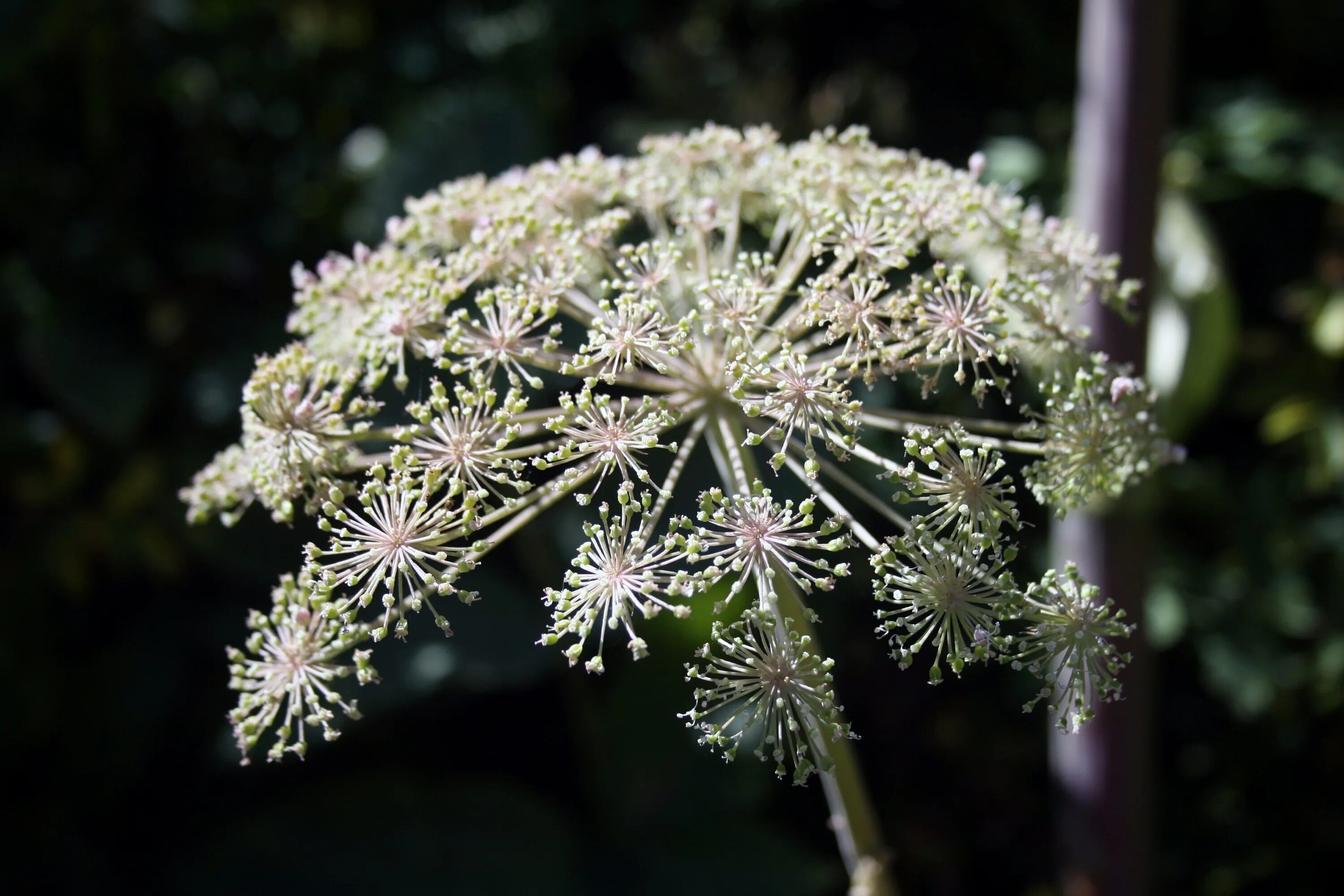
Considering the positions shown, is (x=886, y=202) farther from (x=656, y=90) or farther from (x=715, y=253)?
(x=656, y=90)

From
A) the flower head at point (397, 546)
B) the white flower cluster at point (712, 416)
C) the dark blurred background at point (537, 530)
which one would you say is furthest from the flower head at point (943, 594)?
the dark blurred background at point (537, 530)

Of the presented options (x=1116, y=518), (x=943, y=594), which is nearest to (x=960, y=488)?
(x=943, y=594)

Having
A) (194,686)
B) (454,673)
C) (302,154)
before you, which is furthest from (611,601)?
(302,154)

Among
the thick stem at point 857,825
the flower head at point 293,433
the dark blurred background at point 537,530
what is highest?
the dark blurred background at point 537,530

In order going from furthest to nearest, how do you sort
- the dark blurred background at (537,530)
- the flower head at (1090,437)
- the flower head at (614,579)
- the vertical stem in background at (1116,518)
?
the dark blurred background at (537,530), the vertical stem in background at (1116,518), the flower head at (1090,437), the flower head at (614,579)

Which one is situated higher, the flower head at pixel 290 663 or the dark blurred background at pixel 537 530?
the dark blurred background at pixel 537 530

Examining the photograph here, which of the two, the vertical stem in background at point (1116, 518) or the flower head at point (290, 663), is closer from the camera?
the flower head at point (290, 663)

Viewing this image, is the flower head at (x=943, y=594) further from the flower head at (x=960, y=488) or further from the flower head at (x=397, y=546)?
the flower head at (x=397, y=546)

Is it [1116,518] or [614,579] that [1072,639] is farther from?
[1116,518]
